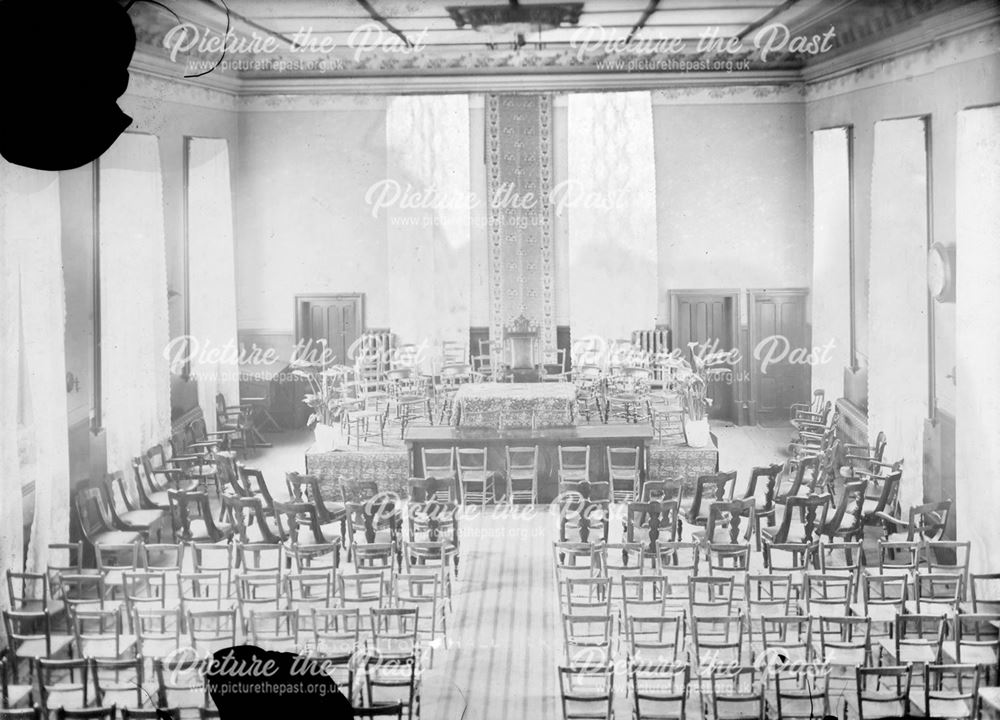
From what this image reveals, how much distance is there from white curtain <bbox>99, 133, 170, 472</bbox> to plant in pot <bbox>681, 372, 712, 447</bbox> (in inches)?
246

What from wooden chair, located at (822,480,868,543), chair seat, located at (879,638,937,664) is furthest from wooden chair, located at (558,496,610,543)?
chair seat, located at (879,638,937,664)

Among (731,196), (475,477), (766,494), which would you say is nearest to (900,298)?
(766,494)

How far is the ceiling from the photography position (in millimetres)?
9727

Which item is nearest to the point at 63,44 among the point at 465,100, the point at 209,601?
the point at 209,601

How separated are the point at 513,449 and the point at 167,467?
3958mm

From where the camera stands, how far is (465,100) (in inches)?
542

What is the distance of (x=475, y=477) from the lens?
11000 millimetres

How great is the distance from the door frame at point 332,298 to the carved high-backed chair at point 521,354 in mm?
2601

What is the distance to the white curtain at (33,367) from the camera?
787 centimetres

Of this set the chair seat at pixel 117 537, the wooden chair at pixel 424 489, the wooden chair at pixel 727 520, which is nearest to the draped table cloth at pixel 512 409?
the wooden chair at pixel 424 489

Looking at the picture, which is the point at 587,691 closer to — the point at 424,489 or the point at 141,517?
the point at 424,489

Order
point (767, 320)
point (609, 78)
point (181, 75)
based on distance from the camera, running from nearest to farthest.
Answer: point (181, 75) < point (767, 320) < point (609, 78)

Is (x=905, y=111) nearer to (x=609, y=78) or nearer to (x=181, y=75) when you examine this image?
(x=609, y=78)

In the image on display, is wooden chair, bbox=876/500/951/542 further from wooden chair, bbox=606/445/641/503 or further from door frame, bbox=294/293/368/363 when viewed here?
door frame, bbox=294/293/368/363
